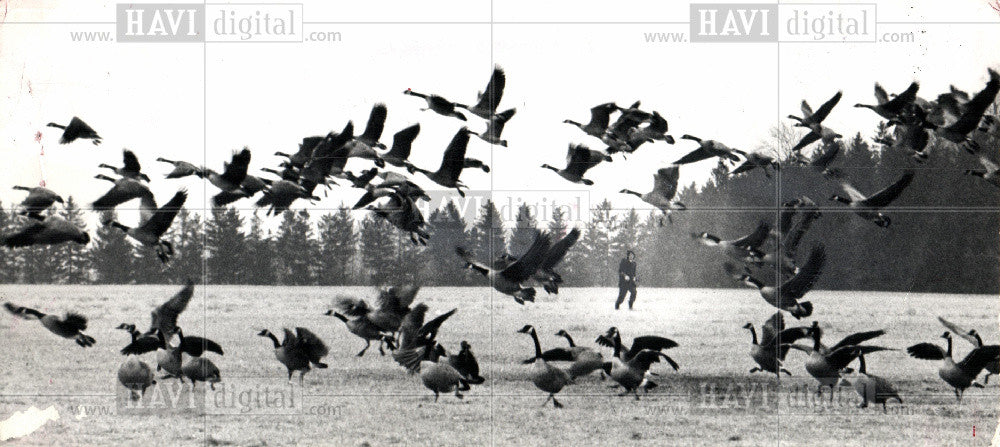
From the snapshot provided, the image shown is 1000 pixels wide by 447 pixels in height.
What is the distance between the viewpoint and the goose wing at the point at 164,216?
9.06 meters

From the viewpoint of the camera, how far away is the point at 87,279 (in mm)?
15109

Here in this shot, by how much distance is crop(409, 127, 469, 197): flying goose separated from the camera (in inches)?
378

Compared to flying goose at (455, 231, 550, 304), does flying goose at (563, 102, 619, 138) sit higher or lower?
higher

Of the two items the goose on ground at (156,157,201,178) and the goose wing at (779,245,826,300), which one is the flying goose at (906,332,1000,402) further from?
the goose on ground at (156,157,201,178)

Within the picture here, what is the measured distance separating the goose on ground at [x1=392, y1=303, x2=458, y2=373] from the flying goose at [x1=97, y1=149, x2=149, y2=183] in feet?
10.6

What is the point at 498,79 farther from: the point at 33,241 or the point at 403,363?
the point at 33,241

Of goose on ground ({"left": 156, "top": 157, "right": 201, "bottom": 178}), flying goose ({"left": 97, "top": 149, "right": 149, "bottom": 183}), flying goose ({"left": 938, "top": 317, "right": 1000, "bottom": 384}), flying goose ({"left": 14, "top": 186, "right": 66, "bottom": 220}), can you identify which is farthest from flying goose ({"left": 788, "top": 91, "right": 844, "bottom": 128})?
flying goose ({"left": 14, "top": 186, "right": 66, "bottom": 220})

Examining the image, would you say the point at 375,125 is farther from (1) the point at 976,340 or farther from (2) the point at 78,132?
(1) the point at 976,340

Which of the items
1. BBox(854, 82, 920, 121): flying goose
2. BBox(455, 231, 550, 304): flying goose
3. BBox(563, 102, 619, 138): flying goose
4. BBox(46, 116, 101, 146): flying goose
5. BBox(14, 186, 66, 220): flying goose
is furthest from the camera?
BBox(563, 102, 619, 138): flying goose

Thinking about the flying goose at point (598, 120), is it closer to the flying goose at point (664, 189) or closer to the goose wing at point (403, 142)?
the flying goose at point (664, 189)

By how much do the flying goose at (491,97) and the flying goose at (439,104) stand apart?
0.12 metres

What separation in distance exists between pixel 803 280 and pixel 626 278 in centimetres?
613

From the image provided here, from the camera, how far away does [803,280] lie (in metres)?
9.92

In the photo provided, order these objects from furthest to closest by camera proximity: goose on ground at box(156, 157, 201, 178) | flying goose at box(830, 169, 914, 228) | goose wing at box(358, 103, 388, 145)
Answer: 1. goose wing at box(358, 103, 388, 145)
2. flying goose at box(830, 169, 914, 228)
3. goose on ground at box(156, 157, 201, 178)
